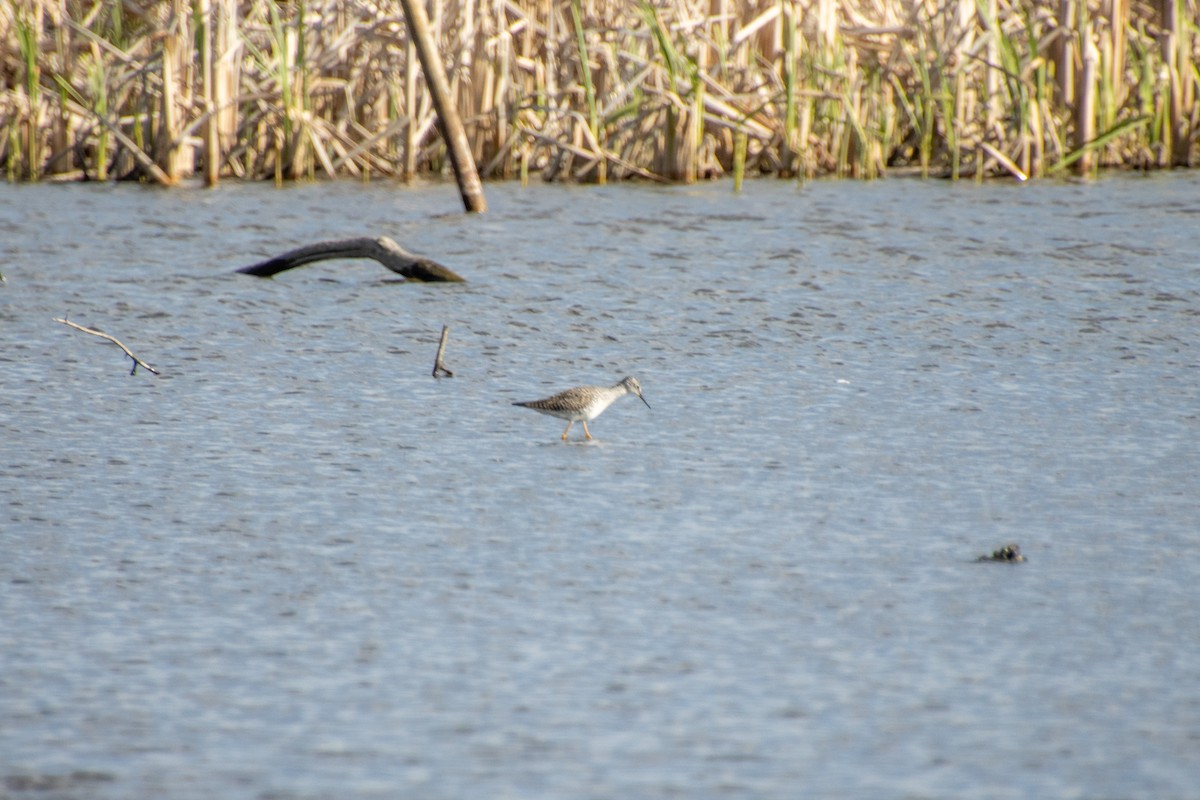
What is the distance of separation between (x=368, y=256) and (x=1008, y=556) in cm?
678

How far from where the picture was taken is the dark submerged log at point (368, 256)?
11672 mm

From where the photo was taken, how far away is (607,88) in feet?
54.2

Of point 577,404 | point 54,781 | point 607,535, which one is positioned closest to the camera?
point 54,781

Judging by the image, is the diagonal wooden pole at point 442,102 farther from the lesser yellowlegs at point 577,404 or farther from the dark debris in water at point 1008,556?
the dark debris in water at point 1008,556

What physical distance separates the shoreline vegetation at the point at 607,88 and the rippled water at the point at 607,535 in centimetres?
403

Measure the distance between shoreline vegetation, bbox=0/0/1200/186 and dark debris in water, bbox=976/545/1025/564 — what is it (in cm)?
1041

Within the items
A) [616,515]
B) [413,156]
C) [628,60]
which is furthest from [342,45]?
[616,515]

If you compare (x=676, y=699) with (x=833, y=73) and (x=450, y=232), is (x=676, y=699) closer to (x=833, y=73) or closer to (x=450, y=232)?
(x=450, y=232)

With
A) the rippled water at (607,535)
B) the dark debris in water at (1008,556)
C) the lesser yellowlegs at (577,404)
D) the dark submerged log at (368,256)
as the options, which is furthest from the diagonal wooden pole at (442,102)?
the dark debris in water at (1008,556)

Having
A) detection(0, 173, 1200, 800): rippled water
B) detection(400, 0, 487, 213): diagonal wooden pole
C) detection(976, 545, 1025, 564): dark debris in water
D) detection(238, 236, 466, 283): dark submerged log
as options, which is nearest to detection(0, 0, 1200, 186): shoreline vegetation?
detection(400, 0, 487, 213): diagonal wooden pole

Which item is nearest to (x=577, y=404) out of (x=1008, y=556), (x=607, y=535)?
(x=607, y=535)

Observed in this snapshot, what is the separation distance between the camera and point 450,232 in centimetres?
1443

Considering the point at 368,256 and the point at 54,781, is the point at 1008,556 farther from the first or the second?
the point at 368,256

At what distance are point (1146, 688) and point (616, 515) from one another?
228 centimetres
